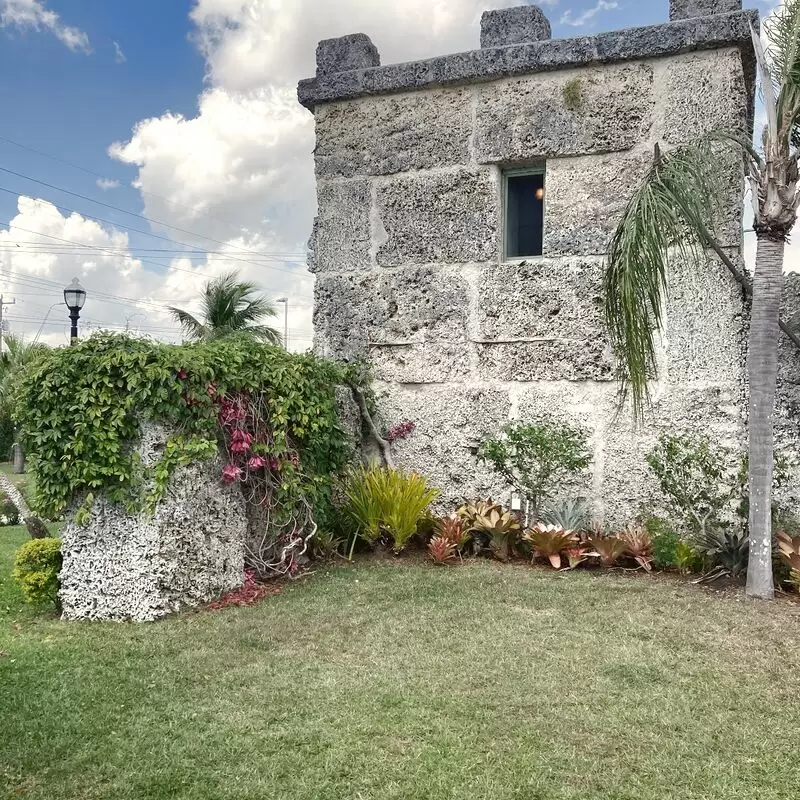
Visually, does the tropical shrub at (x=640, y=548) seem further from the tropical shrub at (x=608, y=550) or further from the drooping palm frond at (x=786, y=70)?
the drooping palm frond at (x=786, y=70)

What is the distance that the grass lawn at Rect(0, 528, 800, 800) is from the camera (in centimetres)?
294

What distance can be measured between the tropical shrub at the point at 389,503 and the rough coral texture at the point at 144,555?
1559mm

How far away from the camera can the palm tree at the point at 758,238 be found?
4.95m

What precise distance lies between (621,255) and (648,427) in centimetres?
180

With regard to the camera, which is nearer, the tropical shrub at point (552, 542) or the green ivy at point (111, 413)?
the green ivy at point (111, 413)

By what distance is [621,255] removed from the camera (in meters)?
5.06

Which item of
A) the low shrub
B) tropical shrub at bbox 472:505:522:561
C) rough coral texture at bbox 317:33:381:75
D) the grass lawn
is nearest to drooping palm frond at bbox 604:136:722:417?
tropical shrub at bbox 472:505:522:561

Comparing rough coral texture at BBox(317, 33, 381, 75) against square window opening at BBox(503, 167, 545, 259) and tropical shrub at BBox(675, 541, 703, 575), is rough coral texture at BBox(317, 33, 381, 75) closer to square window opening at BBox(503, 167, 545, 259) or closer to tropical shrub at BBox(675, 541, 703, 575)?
square window opening at BBox(503, 167, 545, 259)

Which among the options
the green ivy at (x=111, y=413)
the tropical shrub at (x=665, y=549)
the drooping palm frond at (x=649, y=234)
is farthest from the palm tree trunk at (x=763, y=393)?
the green ivy at (x=111, y=413)

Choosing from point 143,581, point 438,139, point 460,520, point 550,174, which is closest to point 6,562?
point 143,581

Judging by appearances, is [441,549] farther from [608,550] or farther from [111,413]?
[111,413]

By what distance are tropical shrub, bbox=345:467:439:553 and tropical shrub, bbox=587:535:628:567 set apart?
1382mm

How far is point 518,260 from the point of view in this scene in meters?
6.75

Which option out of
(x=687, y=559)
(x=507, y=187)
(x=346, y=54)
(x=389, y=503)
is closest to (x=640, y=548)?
(x=687, y=559)
